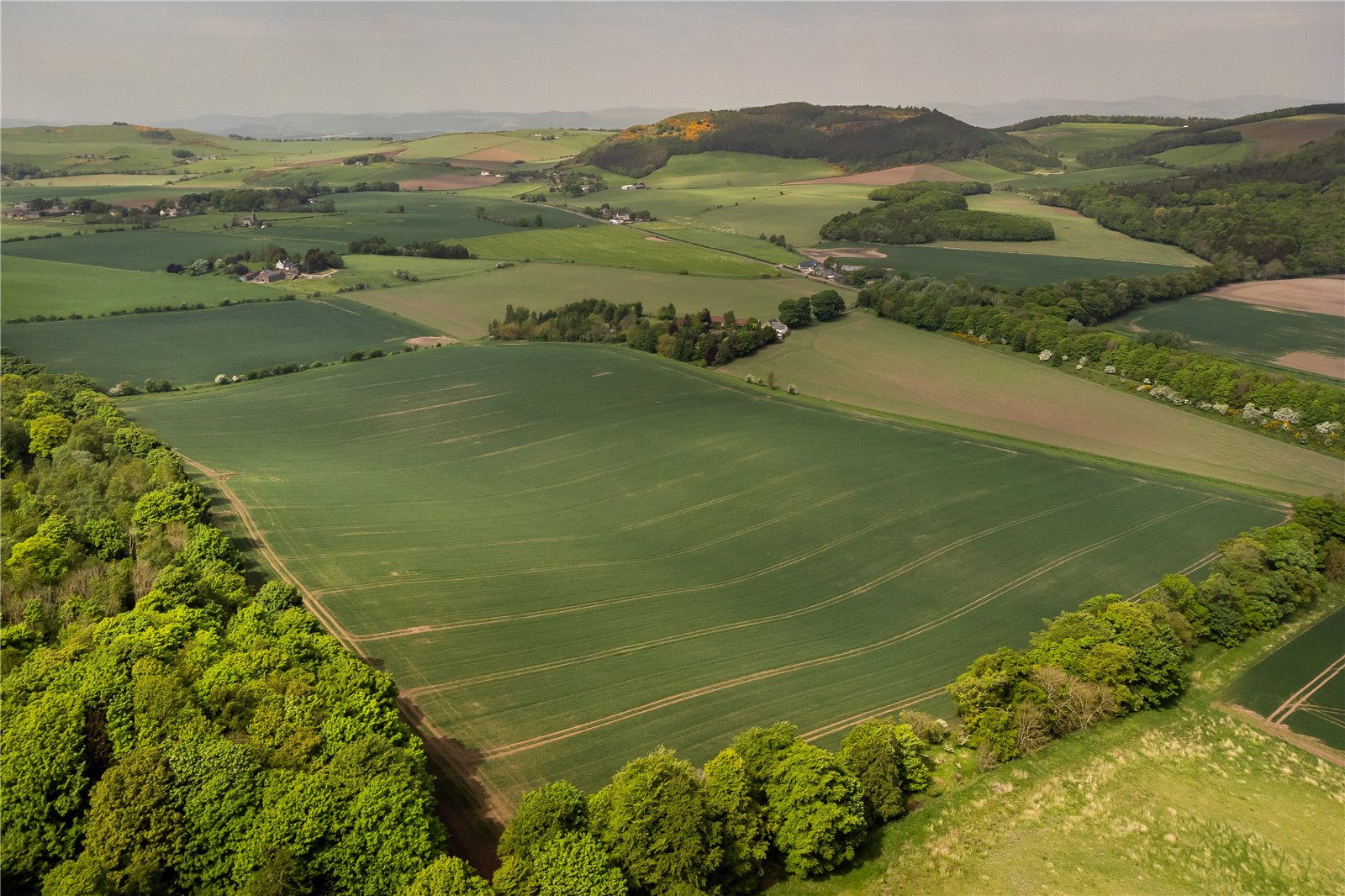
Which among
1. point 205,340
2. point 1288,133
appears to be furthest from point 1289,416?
point 1288,133

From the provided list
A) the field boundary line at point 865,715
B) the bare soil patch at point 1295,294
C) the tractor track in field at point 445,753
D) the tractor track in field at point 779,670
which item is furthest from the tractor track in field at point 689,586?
the bare soil patch at point 1295,294

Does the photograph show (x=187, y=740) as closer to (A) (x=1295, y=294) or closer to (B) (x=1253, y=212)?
(A) (x=1295, y=294)

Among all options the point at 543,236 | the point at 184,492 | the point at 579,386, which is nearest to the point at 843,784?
the point at 184,492

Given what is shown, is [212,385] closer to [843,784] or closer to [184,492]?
[184,492]

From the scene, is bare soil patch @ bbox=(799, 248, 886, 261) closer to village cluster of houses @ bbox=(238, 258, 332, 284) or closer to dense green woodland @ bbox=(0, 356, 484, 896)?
village cluster of houses @ bbox=(238, 258, 332, 284)

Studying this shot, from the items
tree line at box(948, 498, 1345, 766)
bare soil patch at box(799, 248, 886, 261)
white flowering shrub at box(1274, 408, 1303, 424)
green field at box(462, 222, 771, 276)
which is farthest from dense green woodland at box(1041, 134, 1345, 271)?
tree line at box(948, 498, 1345, 766)

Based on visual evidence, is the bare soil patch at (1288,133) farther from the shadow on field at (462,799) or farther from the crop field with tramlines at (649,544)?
the shadow on field at (462,799)
